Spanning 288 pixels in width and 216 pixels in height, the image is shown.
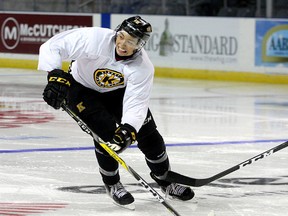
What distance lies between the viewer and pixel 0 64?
1636cm

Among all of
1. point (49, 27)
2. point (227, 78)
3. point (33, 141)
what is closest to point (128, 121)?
point (33, 141)

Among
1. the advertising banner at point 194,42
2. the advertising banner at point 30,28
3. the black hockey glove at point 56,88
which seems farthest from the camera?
the advertising banner at point 30,28

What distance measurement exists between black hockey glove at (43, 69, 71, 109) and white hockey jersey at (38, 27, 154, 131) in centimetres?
14

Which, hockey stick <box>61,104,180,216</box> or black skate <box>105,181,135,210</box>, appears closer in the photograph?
hockey stick <box>61,104,180,216</box>

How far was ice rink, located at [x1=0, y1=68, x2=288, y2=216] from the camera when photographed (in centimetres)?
506

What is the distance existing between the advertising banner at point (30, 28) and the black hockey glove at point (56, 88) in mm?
10997

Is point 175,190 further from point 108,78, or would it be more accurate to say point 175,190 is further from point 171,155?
point 171,155

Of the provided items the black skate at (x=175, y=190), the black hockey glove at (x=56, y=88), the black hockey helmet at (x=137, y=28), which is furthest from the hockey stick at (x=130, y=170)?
the black hockey helmet at (x=137, y=28)

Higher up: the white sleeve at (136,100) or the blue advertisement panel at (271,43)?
the white sleeve at (136,100)

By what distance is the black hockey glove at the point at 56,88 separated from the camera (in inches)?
182

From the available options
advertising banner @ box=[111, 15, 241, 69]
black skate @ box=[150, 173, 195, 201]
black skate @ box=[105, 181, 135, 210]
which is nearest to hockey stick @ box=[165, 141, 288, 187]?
black skate @ box=[150, 173, 195, 201]

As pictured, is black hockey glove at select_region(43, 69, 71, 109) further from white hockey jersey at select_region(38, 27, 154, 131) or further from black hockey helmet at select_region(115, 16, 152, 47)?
black hockey helmet at select_region(115, 16, 152, 47)

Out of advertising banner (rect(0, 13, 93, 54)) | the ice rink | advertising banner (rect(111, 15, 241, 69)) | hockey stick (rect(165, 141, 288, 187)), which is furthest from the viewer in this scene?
advertising banner (rect(0, 13, 93, 54))

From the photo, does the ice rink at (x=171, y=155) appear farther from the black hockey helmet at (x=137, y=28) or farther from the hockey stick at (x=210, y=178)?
the black hockey helmet at (x=137, y=28)
